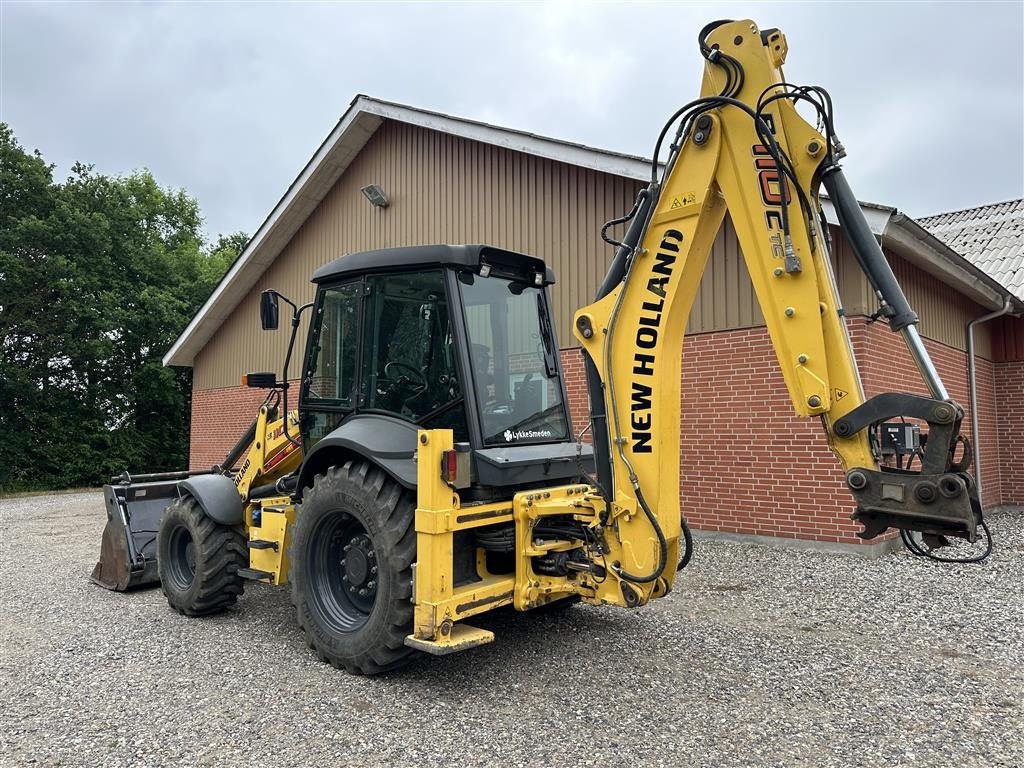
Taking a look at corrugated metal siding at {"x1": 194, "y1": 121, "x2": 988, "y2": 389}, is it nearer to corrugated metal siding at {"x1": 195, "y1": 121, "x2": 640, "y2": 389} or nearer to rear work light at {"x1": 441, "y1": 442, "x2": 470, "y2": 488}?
corrugated metal siding at {"x1": 195, "y1": 121, "x2": 640, "y2": 389}

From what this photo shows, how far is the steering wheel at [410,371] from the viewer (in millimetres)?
4473

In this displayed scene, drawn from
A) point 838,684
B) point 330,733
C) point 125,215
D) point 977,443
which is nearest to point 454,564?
point 330,733

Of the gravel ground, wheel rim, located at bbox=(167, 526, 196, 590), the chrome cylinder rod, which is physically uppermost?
the chrome cylinder rod

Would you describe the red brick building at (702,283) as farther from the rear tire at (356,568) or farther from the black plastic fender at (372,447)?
the rear tire at (356,568)

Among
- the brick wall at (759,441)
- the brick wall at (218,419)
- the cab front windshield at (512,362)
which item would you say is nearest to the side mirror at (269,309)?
the cab front windshield at (512,362)

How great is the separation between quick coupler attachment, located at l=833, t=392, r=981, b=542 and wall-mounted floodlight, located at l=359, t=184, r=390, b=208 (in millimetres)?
10712

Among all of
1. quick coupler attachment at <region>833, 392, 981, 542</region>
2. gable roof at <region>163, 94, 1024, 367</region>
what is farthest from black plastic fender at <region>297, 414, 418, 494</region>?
gable roof at <region>163, 94, 1024, 367</region>

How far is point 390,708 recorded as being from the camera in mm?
3744

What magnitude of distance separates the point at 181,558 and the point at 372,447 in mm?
2783

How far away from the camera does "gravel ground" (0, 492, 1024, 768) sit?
328 cm

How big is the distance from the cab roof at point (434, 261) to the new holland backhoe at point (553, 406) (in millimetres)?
20

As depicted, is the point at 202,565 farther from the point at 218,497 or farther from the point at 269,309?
the point at 269,309

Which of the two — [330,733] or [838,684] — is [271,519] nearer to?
[330,733]

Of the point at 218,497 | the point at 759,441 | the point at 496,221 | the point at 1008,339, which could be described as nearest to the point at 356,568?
the point at 218,497
